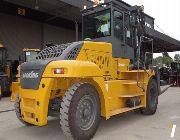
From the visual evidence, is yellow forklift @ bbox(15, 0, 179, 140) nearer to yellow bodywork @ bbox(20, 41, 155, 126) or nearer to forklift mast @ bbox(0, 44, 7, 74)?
yellow bodywork @ bbox(20, 41, 155, 126)

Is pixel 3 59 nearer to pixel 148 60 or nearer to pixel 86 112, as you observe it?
pixel 148 60

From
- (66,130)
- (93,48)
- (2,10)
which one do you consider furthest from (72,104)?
(2,10)

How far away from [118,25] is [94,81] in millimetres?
2603

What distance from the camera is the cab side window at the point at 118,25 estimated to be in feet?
28.1

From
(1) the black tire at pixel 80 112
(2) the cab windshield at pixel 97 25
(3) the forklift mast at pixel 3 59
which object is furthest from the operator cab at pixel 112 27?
(3) the forklift mast at pixel 3 59

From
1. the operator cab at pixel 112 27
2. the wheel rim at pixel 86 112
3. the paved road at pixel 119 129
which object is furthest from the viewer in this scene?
the operator cab at pixel 112 27

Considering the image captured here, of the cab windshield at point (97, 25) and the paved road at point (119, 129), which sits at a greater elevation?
the cab windshield at point (97, 25)

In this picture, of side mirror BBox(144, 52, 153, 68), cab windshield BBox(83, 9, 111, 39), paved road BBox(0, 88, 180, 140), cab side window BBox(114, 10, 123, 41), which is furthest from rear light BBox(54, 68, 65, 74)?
side mirror BBox(144, 52, 153, 68)

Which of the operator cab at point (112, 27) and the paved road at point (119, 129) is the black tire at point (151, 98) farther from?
the operator cab at point (112, 27)

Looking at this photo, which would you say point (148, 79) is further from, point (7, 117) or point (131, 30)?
point (7, 117)

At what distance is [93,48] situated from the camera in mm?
7531

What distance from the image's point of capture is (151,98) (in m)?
9.62

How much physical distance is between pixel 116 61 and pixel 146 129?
204cm

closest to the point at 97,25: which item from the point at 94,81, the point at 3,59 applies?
the point at 94,81
